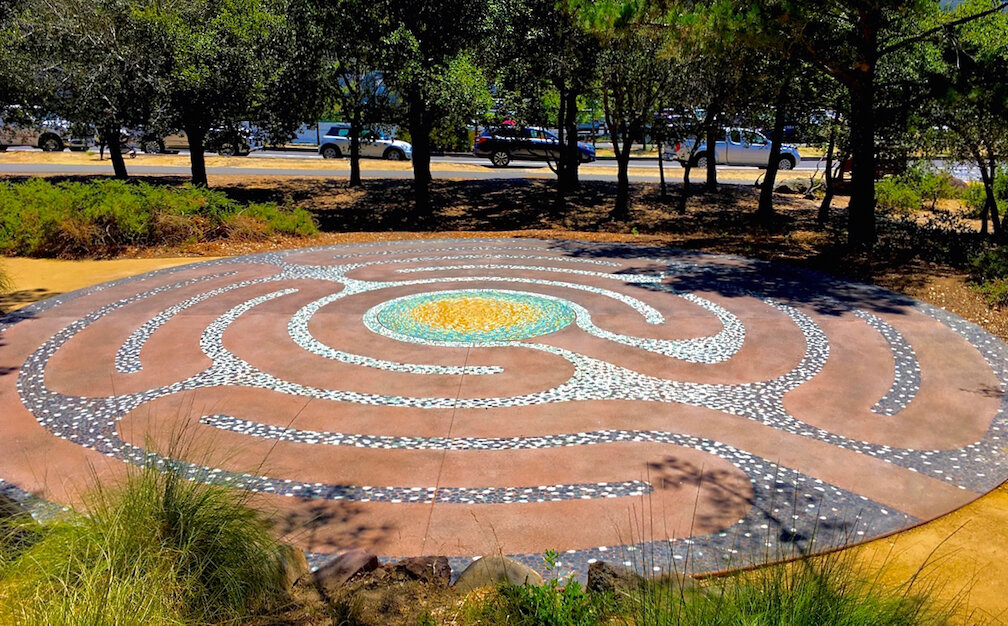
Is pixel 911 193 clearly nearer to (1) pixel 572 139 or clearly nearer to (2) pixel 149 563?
(1) pixel 572 139

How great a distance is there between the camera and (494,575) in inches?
173

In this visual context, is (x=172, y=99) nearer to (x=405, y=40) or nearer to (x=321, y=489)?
(x=405, y=40)

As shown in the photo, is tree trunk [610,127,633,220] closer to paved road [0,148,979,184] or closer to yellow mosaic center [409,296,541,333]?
paved road [0,148,979,184]

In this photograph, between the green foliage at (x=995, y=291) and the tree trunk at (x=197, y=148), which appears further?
the tree trunk at (x=197, y=148)

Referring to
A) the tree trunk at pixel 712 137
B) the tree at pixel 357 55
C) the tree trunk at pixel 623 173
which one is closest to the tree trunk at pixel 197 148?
the tree at pixel 357 55

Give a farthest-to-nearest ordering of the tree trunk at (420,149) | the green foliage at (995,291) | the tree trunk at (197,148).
→ the tree trunk at (197,148), the tree trunk at (420,149), the green foliage at (995,291)

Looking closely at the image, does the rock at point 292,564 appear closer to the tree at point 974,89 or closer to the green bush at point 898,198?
the tree at point 974,89

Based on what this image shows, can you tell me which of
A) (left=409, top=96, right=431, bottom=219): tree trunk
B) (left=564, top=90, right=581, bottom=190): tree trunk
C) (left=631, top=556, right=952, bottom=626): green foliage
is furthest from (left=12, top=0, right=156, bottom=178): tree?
(left=631, top=556, right=952, bottom=626): green foliage

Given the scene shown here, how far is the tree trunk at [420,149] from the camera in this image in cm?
1847

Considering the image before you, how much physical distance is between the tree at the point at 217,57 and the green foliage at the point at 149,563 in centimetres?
1577

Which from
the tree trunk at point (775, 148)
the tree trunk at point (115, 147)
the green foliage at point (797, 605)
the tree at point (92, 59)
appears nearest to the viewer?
the green foliage at point (797, 605)

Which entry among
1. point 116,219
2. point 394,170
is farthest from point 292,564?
point 394,170

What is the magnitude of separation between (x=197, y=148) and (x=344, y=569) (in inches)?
763

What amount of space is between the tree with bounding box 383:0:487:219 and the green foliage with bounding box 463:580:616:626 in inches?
563
